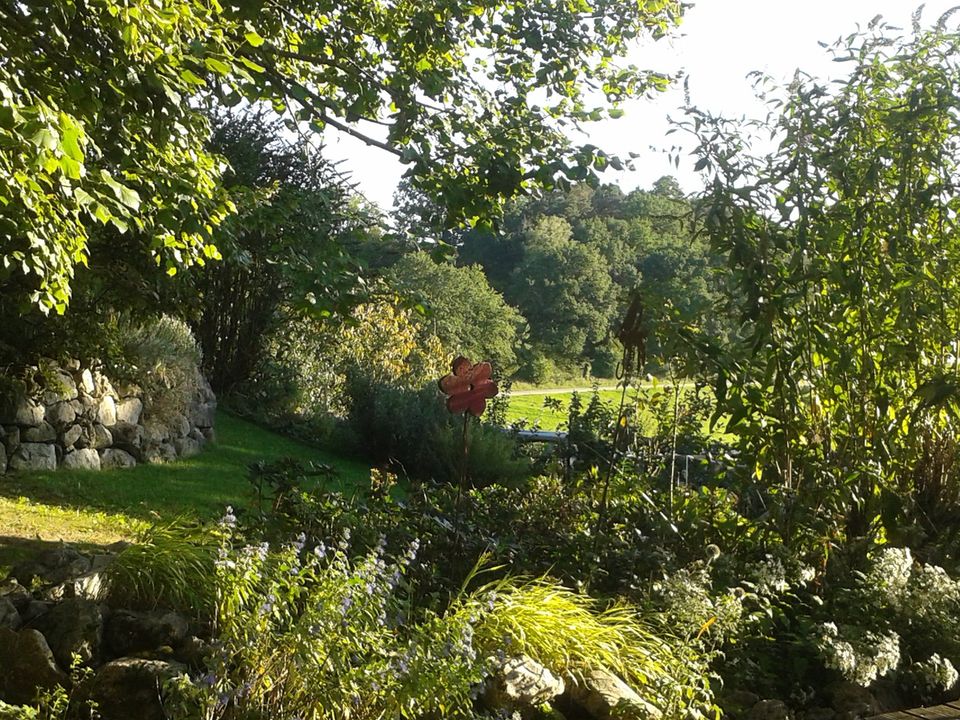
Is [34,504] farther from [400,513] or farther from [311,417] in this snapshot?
[311,417]

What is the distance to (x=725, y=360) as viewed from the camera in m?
4.99

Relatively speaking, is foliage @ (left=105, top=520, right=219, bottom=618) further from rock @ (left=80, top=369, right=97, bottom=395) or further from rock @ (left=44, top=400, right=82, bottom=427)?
rock @ (left=80, top=369, right=97, bottom=395)

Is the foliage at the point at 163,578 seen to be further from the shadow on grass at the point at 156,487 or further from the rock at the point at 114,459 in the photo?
the rock at the point at 114,459

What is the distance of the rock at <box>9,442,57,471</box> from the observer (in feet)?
26.5

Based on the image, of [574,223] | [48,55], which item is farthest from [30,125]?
[574,223]

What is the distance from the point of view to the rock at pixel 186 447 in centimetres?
992

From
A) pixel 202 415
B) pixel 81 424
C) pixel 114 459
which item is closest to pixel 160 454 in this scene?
pixel 114 459

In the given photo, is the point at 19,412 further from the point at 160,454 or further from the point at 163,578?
the point at 163,578

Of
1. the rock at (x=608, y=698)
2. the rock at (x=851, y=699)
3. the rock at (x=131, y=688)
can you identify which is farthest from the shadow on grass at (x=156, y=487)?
the rock at (x=851, y=699)

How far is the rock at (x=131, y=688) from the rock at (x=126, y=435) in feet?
20.3

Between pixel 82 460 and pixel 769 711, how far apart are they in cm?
664

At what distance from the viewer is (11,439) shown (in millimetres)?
8078

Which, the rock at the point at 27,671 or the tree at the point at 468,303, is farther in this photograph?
the tree at the point at 468,303

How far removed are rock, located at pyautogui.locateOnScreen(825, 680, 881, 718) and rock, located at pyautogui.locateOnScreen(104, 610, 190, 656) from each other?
264 cm
